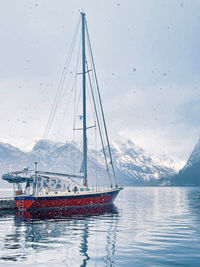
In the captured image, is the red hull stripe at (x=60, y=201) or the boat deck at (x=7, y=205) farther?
the boat deck at (x=7, y=205)

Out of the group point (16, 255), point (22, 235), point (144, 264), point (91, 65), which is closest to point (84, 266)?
point (144, 264)

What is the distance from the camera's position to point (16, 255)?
14.6m

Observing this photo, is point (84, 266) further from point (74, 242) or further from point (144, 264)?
point (74, 242)

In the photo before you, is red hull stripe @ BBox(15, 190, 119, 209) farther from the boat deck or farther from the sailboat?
the boat deck

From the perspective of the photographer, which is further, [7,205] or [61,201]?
[7,205]

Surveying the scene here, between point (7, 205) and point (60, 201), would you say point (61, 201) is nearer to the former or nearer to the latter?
point (60, 201)

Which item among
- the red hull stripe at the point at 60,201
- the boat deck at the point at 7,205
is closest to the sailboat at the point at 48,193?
the red hull stripe at the point at 60,201

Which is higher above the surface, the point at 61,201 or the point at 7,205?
the point at 61,201

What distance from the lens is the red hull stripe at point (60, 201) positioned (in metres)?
40.2

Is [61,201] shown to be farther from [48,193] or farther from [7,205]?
[7,205]

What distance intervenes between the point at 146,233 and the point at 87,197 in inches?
897

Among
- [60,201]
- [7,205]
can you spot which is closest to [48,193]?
[60,201]

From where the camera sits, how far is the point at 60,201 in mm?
41750

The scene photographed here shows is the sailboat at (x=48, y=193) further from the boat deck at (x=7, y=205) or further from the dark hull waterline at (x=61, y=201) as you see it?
the boat deck at (x=7, y=205)
